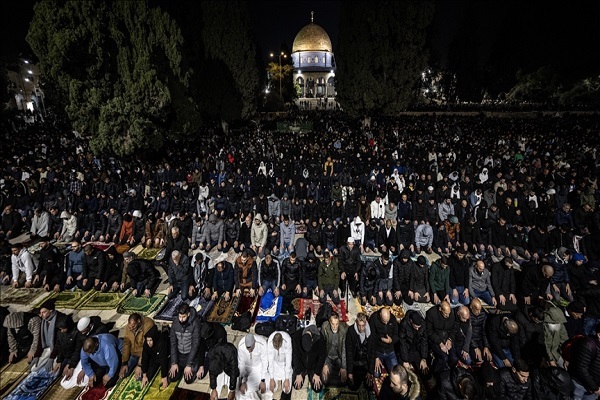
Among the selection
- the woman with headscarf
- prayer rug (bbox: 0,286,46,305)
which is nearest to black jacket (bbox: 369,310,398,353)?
the woman with headscarf

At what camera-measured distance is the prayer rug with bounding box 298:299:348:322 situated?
652 centimetres

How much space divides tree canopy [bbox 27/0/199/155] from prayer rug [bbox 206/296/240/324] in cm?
927

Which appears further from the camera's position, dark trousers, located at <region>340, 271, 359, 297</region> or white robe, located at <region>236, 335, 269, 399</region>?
dark trousers, located at <region>340, 271, 359, 297</region>

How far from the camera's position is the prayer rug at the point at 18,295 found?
6.91 meters

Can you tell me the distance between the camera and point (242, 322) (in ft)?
20.0

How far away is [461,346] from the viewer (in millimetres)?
5246

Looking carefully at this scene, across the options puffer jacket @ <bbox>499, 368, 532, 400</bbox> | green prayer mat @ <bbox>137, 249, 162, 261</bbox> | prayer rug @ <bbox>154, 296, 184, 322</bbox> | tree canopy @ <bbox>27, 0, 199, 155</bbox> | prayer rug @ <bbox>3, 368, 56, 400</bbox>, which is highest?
tree canopy @ <bbox>27, 0, 199, 155</bbox>

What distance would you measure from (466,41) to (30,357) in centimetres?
6376

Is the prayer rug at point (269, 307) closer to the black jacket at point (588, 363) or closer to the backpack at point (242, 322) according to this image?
the backpack at point (242, 322)

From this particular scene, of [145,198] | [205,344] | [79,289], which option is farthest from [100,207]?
[205,344]

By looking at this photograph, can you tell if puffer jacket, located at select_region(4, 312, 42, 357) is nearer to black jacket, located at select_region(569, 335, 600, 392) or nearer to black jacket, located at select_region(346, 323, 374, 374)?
black jacket, located at select_region(346, 323, 374, 374)

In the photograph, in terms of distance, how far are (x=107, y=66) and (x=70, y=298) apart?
32.6 ft

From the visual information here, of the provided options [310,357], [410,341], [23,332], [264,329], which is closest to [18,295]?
[23,332]

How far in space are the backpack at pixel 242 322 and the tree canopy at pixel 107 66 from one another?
32.8ft
